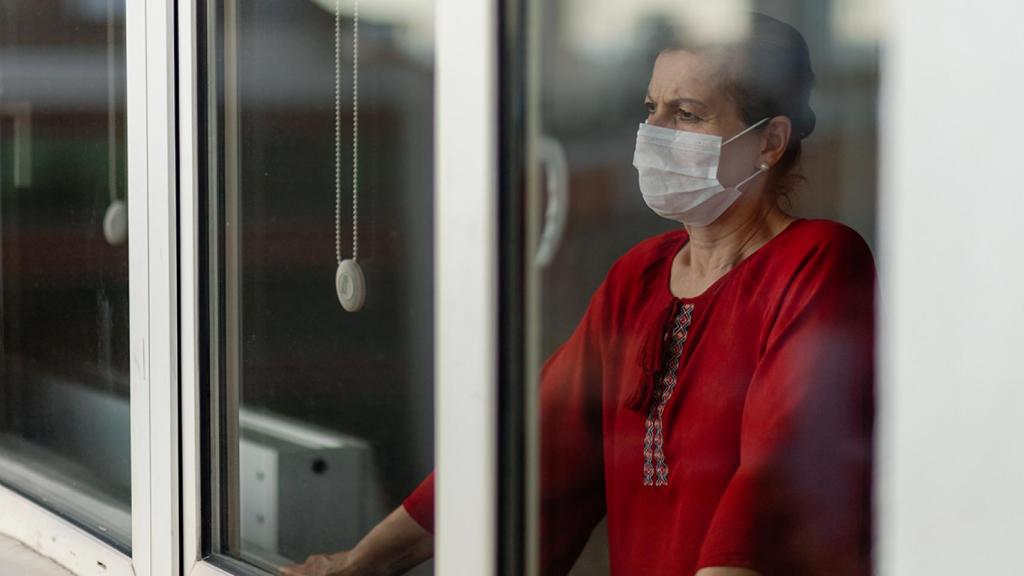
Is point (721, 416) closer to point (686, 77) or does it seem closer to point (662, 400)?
point (662, 400)

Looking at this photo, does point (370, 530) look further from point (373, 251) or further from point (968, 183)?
point (968, 183)

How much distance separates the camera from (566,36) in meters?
1.30

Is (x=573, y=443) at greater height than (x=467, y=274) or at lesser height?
lesser

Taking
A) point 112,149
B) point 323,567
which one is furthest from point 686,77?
point 112,149

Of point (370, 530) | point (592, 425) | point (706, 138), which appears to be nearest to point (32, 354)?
point (370, 530)

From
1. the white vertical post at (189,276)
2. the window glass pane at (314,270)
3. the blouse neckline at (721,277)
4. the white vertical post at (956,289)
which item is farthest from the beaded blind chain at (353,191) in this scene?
the white vertical post at (956,289)

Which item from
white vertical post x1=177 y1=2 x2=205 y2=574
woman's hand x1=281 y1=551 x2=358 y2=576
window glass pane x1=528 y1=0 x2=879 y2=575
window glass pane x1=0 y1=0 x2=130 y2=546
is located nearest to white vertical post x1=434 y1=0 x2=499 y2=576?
window glass pane x1=528 y1=0 x2=879 y2=575

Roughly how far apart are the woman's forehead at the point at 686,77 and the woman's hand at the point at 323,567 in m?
0.78

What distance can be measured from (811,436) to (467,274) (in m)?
0.38

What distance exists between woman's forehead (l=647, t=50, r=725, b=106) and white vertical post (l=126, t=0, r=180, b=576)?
0.87 metres

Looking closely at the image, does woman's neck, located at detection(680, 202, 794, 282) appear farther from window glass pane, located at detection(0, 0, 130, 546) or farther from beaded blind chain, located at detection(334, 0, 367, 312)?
window glass pane, located at detection(0, 0, 130, 546)

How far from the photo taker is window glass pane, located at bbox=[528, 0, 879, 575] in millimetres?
1214

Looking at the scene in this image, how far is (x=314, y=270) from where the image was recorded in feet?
5.88

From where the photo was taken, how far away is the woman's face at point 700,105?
4.28 feet
